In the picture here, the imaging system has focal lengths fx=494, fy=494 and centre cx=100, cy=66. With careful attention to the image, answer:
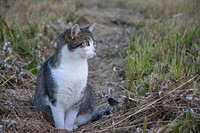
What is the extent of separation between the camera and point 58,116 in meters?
4.46

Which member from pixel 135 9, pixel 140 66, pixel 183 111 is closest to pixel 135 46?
pixel 140 66

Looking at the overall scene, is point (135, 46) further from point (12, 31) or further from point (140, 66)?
point (12, 31)

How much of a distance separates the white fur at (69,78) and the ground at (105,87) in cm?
18

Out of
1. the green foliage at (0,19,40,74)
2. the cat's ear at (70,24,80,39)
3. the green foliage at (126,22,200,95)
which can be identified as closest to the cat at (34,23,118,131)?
the cat's ear at (70,24,80,39)

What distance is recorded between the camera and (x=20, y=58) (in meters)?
6.05

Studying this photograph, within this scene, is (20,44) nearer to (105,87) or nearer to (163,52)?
(105,87)

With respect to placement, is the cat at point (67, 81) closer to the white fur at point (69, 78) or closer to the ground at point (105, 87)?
the white fur at point (69, 78)

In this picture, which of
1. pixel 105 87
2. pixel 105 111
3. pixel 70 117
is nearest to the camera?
pixel 70 117

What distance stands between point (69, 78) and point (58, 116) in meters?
0.38

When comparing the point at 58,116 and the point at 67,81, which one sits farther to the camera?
the point at 58,116

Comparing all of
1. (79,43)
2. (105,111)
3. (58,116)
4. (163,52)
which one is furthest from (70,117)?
(163,52)

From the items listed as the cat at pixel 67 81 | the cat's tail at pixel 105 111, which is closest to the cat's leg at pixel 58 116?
the cat at pixel 67 81

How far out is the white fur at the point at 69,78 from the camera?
14.3 ft

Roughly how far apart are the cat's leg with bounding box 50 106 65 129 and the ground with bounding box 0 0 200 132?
118mm
